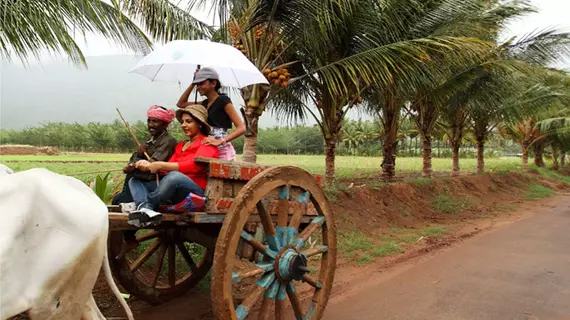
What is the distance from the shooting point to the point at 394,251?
6.08 meters

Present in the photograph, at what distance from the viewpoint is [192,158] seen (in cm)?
287

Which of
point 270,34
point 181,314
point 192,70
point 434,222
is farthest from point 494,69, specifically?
point 181,314

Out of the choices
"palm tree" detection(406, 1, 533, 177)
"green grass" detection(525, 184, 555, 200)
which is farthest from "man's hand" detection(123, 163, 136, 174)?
"green grass" detection(525, 184, 555, 200)

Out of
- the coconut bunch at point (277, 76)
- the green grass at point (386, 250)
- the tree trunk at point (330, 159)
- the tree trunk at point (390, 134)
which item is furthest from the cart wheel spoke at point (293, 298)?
the tree trunk at point (390, 134)

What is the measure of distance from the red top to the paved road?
1758 millimetres

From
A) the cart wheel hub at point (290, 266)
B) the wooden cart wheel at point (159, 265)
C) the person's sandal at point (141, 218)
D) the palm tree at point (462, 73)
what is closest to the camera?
the person's sandal at point (141, 218)

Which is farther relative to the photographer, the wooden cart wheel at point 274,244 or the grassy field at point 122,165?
the grassy field at point 122,165

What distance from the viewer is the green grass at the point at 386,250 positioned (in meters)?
5.88

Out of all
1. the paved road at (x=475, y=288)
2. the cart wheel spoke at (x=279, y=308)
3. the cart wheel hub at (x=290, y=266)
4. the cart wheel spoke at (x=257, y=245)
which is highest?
the cart wheel spoke at (x=257, y=245)

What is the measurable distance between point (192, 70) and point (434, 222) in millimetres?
5942

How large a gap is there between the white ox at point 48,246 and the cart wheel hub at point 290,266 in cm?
111

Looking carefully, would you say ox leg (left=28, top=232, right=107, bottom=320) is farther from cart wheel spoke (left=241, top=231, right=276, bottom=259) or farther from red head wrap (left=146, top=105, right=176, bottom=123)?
red head wrap (left=146, top=105, right=176, bottom=123)

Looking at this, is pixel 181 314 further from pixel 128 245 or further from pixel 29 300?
pixel 29 300

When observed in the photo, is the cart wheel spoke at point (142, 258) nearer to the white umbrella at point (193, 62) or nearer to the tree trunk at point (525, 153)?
the white umbrella at point (193, 62)
